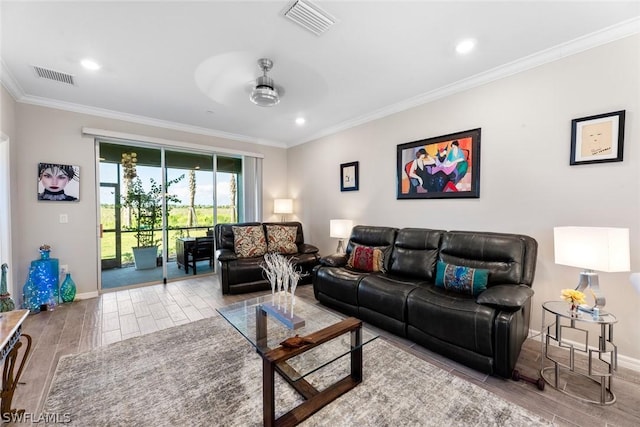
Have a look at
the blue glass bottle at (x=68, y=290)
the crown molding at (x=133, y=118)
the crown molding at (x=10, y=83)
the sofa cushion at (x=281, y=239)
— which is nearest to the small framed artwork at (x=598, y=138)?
the sofa cushion at (x=281, y=239)

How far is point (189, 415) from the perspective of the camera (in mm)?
1642

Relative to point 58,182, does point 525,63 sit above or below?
above

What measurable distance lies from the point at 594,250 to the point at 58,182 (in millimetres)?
5637

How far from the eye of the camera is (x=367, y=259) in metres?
3.27

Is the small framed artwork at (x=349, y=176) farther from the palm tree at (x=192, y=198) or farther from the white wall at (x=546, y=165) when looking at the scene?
the palm tree at (x=192, y=198)

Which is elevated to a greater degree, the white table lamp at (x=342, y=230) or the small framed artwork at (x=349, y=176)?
the small framed artwork at (x=349, y=176)

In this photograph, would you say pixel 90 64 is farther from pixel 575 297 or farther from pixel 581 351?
pixel 581 351

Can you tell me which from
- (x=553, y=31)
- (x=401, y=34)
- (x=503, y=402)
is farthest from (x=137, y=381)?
(x=553, y=31)

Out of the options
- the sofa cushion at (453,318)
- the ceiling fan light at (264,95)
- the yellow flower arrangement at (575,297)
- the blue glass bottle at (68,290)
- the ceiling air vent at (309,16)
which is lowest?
the blue glass bottle at (68,290)

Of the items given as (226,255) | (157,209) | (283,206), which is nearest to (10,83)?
(157,209)

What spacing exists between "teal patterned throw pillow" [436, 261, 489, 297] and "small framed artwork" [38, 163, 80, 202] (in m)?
4.72

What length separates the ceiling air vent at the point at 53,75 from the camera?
8.95 ft

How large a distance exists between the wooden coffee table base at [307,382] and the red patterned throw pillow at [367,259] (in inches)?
51.5

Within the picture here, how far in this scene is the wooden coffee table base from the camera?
4.92 feet
